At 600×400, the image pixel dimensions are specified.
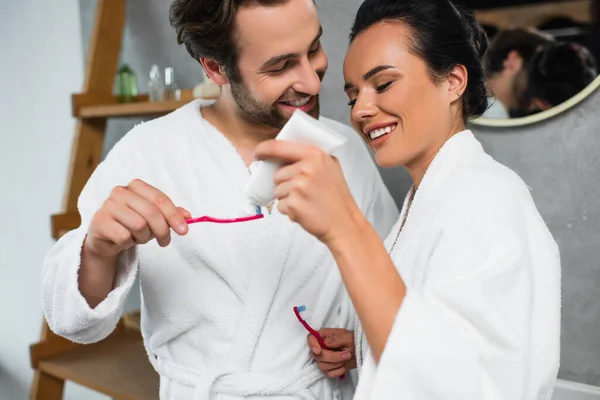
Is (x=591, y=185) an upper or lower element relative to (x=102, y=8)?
lower

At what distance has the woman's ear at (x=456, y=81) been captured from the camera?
0.97 metres

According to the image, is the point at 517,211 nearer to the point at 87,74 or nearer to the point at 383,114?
the point at 383,114

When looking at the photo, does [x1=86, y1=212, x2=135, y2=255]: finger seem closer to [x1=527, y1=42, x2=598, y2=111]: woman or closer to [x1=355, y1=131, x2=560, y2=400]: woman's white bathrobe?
[x1=355, y1=131, x2=560, y2=400]: woman's white bathrobe

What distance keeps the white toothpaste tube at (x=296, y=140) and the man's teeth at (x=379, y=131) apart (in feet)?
0.83

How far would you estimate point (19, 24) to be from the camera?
250 centimetres

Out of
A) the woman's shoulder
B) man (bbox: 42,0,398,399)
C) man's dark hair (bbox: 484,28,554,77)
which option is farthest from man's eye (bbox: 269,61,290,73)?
man's dark hair (bbox: 484,28,554,77)

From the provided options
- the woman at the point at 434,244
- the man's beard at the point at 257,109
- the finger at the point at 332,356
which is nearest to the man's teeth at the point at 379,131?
the woman at the point at 434,244

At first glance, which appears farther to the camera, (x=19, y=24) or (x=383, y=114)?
(x=19, y=24)

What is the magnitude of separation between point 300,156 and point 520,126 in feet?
2.82

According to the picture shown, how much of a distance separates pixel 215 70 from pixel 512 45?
26.9 inches

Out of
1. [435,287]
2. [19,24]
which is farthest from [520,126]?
[19,24]

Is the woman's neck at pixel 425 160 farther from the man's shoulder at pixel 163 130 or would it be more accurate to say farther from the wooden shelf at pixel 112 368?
the wooden shelf at pixel 112 368

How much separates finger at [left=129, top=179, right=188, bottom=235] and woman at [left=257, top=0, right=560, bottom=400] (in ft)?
0.78

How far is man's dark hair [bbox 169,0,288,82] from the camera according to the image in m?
1.12
